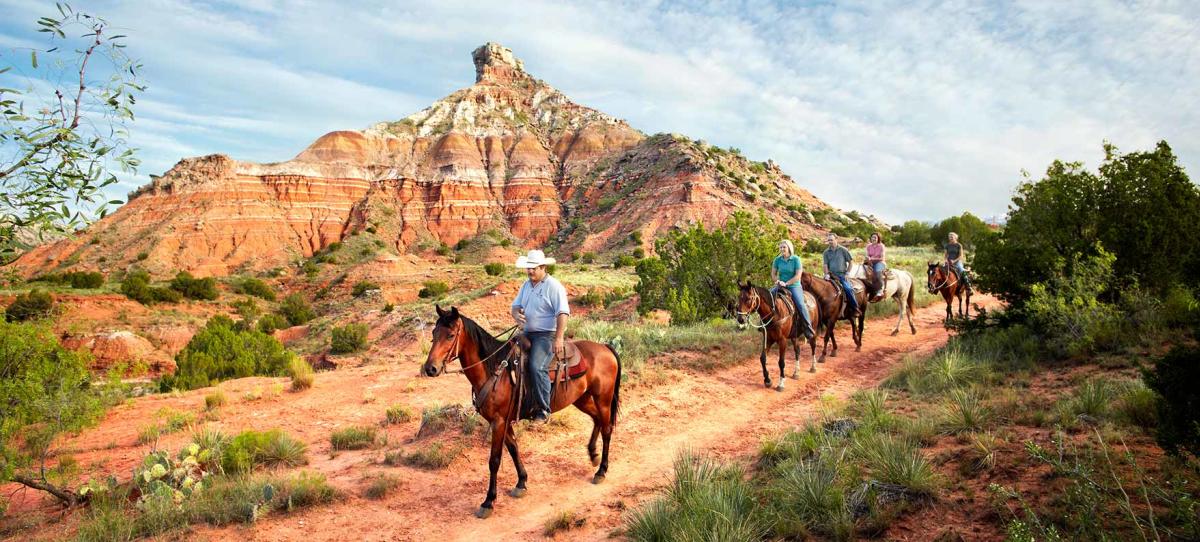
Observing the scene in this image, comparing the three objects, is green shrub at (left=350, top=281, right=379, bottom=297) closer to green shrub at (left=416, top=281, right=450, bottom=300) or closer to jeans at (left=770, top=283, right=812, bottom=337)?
green shrub at (left=416, top=281, right=450, bottom=300)

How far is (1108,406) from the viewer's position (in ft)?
20.4

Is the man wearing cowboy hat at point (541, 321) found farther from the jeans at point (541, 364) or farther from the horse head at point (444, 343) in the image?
the horse head at point (444, 343)

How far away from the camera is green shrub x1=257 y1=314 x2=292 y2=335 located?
3281 centimetres

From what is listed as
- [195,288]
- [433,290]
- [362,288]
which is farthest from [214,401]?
[195,288]

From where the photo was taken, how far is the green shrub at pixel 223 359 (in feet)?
57.8

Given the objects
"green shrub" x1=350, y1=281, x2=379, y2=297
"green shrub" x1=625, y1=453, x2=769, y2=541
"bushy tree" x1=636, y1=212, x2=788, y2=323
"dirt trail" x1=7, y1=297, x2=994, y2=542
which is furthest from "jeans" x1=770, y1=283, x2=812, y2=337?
"green shrub" x1=350, y1=281, x2=379, y2=297

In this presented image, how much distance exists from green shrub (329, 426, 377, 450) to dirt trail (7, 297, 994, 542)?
258mm

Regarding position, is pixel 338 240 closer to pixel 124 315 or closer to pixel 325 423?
pixel 124 315

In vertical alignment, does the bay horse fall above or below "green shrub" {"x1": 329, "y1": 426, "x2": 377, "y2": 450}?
above

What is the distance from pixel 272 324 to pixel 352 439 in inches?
1172

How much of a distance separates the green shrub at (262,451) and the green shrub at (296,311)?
106 feet

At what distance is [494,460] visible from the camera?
20.7 feet

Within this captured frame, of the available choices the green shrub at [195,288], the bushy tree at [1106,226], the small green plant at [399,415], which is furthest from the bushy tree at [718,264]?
the green shrub at [195,288]

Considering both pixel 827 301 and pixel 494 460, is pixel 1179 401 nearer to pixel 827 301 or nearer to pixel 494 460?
pixel 494 460
